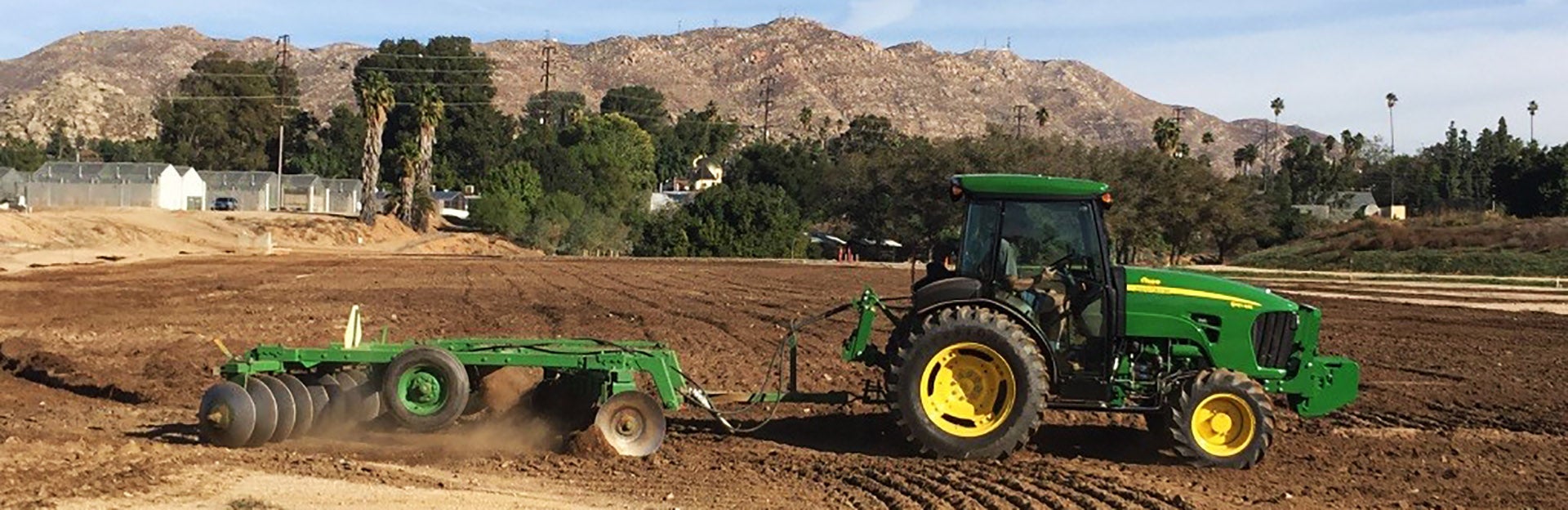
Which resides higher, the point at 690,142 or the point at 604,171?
the point at 690,142

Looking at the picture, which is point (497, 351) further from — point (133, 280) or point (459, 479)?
point (133, 280)

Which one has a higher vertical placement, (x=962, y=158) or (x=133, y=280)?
(x=962, y=158)

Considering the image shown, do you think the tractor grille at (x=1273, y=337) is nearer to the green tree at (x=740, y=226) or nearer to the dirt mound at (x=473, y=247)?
the dirt mound at (x=473, y=247)

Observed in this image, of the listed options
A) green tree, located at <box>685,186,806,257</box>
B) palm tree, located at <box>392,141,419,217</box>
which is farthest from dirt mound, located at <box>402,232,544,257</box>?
green tree, located at <box>685,186,806,257</box>

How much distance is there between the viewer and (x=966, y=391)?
37.4 feet

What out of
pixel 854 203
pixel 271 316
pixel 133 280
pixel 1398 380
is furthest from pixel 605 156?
pixel 1398 380

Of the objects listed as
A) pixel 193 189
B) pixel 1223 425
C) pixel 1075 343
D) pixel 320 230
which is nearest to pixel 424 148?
pixel 320 230

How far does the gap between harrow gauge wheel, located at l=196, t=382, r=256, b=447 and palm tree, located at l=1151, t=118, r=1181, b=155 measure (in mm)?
87131

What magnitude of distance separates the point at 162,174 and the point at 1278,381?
8632 cm

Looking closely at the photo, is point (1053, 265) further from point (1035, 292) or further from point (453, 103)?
point (453, 103)

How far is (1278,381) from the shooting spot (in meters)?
11.7

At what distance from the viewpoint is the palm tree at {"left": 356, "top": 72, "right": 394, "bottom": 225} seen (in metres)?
82.9

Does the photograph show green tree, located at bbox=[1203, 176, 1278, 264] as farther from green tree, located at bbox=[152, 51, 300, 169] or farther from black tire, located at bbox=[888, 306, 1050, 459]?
black tire, located at bbox=[888, 306, 1050, 459]

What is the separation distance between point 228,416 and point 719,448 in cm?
344
